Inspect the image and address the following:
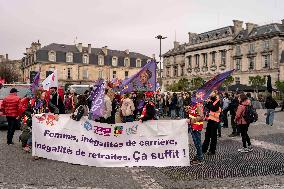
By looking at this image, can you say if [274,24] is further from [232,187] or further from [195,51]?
[232,187]

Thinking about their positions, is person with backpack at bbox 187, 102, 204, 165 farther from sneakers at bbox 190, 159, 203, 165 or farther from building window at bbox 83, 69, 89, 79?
building window at bbox 83, 69, 89, 79

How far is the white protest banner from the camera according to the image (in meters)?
9.39

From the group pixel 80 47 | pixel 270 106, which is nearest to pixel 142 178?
pixel 270 106

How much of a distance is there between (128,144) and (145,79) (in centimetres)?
217

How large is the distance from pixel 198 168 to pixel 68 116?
342 cm

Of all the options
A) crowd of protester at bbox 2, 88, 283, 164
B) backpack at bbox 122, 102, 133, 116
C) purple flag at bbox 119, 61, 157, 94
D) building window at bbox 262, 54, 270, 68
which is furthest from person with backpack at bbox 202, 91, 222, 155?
building window at bbox 262, 54, 270, 68

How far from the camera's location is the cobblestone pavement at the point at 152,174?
7664 mm

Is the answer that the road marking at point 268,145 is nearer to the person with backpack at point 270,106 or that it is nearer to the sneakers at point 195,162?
the sneakers at point 195,162

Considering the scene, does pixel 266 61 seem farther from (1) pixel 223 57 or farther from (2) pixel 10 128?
(2) pixel 10 128

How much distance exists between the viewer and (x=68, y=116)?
395 inches

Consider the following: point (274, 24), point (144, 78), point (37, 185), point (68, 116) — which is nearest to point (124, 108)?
point (144, 78)

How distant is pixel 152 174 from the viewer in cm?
859

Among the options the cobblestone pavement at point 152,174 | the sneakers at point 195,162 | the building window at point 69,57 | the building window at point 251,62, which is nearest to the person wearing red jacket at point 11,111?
the cobblestone pavement at point 152,174

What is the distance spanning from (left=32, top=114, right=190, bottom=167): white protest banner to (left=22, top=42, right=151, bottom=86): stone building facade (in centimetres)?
7021
